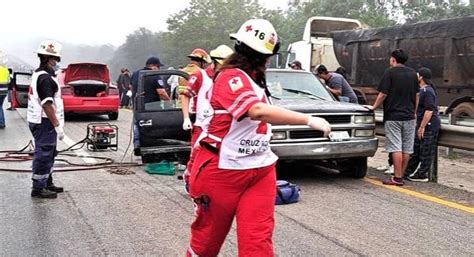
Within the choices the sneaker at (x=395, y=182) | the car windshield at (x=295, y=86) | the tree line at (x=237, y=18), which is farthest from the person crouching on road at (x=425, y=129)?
the tree line at (x=237, y=18)

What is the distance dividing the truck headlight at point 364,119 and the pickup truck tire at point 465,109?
21.8ft

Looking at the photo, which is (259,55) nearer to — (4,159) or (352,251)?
(352,251)

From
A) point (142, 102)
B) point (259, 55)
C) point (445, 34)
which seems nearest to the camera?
point (259, 55)

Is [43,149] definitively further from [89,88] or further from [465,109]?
[89,88]

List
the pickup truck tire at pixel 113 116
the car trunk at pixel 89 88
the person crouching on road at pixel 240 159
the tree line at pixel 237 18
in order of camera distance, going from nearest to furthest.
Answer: the person crouching on road at pixel 240 159 < the car trunk at pixel 89 88 < the pickup truck tire at pixel 113 116 < the tree line at pixel 237 18

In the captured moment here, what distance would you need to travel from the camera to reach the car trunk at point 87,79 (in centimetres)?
1792

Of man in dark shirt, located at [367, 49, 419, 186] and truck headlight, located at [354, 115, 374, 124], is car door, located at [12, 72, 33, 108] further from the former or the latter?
man in dark shirt, located at [367, 49, 419, 186]

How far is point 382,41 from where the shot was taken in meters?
16.8

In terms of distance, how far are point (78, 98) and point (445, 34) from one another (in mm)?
10304

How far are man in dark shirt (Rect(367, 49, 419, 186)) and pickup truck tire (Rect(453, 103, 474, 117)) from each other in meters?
6.51

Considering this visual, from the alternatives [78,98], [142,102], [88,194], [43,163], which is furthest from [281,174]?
[78,98]

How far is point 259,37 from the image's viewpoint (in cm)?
327

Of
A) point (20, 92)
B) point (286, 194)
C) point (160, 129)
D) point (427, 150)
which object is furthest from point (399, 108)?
point (20, 92)

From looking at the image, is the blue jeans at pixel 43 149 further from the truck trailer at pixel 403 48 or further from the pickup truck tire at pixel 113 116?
the pickup truck tire at pixel 113 116
